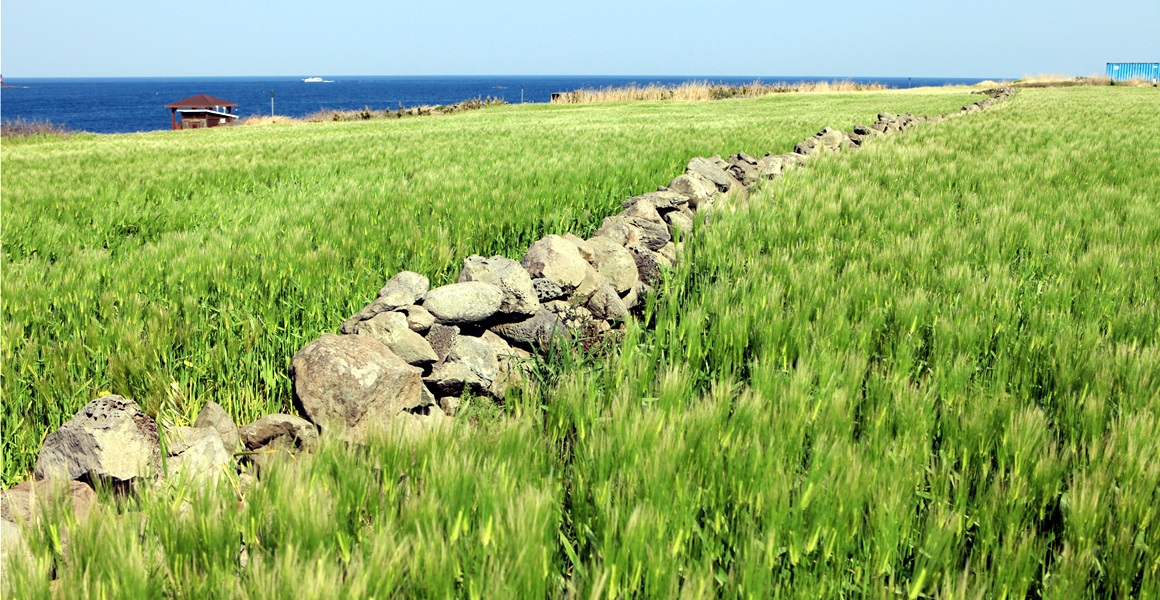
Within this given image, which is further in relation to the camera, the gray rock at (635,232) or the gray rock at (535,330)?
the gray rock at (635,232)

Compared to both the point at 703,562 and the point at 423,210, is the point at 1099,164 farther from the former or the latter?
the point at 703,562

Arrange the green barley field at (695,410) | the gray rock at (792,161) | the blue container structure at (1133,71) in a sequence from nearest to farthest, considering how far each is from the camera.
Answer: the green barley field at (695,410) < the gray rock at (792,161) < the blue container structure at (1133,71)

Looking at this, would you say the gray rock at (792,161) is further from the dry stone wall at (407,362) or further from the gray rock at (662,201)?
the dry stone wall at (407,362)

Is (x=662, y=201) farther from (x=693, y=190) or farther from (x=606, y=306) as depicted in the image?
(x=606, y=306)

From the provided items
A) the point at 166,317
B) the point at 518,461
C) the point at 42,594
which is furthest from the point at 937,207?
the point at 42,594

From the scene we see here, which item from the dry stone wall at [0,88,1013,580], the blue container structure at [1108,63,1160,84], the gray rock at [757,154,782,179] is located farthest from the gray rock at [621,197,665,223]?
the blue container structure at [1108,63,1160,84]

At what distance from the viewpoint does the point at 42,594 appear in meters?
1.36

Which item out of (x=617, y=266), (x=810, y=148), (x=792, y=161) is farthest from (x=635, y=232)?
(x=810, y=148)

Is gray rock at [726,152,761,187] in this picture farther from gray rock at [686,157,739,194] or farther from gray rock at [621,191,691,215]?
gray rock at [621,191,691,215]

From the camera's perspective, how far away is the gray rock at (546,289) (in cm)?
358

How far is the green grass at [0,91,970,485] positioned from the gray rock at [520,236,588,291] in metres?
0.90

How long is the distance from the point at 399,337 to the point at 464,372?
0.35 meters

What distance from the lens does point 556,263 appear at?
378 centimetres

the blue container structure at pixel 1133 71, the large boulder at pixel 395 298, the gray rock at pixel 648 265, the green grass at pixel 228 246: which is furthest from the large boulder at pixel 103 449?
the blue container structure at pixel 1133 71
